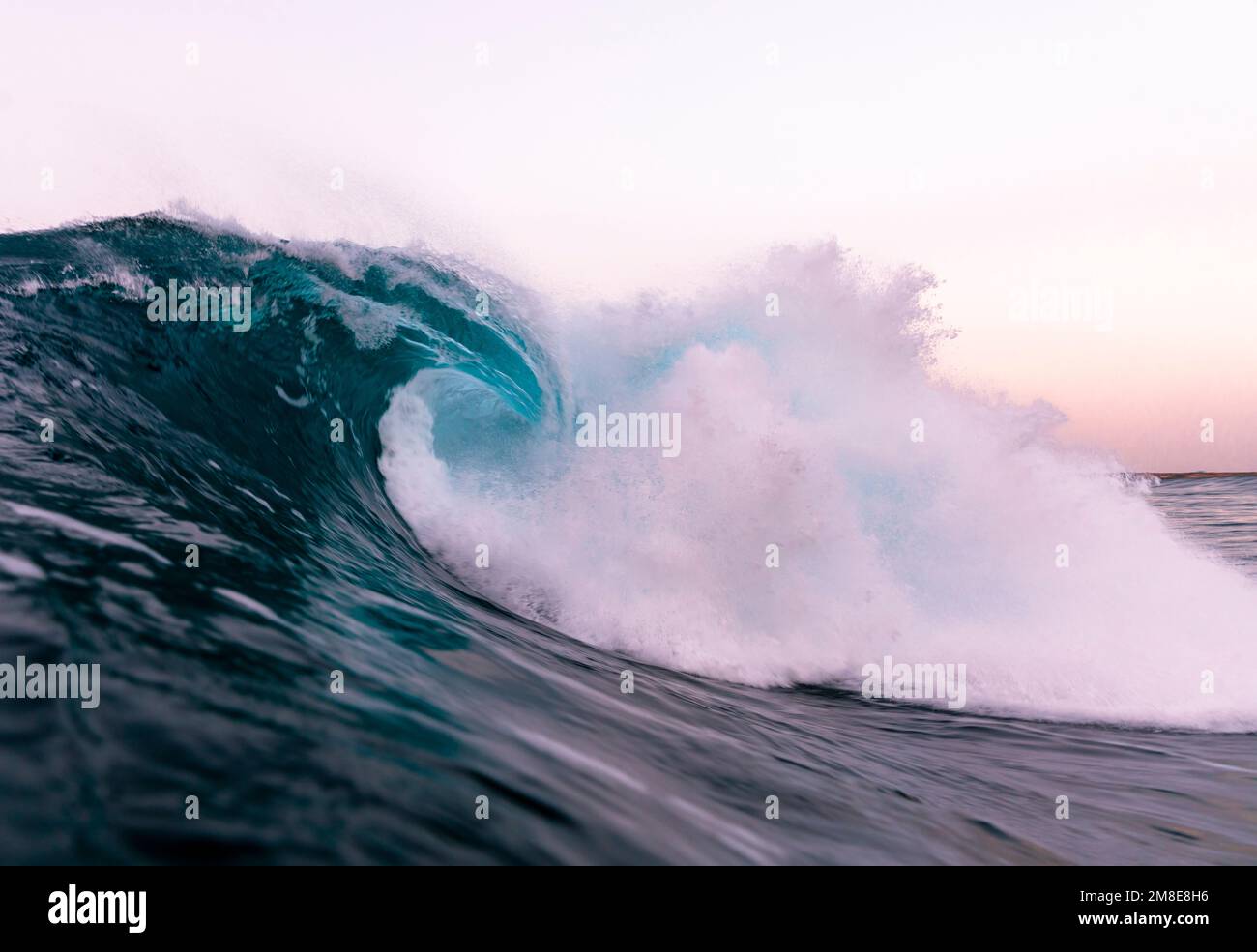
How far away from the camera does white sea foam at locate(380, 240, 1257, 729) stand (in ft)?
23.1

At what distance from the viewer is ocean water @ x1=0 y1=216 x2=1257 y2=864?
2.75 metres

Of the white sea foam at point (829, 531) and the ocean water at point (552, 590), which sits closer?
the ocean water at point (552, 590)

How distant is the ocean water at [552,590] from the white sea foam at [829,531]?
0.04m

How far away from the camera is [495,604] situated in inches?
260

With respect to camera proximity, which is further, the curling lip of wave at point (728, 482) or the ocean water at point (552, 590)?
the curling lip of wave at point (728, 482)

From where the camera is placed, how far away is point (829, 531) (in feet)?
26.2

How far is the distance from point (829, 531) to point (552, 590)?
3.06 m

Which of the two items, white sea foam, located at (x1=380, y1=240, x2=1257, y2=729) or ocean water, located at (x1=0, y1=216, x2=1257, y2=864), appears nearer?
ocean water, located at (x1=0, y1=216, x2=1257, y2=864)

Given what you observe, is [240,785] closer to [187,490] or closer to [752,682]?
[187,490]

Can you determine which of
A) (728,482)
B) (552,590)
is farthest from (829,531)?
(552,590)

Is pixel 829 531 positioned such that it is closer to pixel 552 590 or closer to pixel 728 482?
pixel 728 482

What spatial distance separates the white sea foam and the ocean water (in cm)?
4

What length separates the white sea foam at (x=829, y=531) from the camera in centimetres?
704

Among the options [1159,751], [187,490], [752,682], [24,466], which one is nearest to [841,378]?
[752,682]
